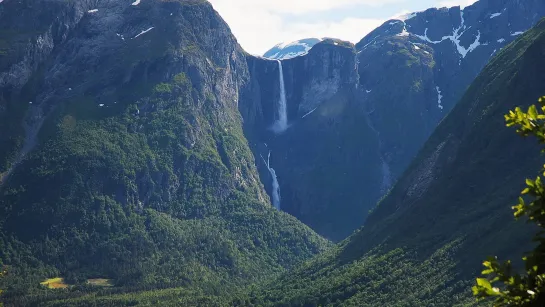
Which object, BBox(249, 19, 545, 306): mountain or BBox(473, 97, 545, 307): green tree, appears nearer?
BBox(473, 97, 545, 307): green tree

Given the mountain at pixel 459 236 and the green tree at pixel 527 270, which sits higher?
the green tree at pixel 527 270

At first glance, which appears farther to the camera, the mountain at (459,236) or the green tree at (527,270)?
the mountain at (459,236)

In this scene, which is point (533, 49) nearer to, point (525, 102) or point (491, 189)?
point (525, 102)

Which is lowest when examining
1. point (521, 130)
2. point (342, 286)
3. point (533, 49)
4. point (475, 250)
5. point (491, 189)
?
point (342, 286)

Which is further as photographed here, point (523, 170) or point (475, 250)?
point (523, 170)

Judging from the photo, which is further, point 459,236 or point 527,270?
point 459,236

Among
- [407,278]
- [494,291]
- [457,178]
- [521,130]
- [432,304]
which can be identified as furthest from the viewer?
[457,178]

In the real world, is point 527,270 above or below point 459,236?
above

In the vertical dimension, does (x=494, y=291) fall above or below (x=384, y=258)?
above

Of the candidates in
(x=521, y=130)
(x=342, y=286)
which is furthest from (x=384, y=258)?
(x=521, y=130)

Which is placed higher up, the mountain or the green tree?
the green tree

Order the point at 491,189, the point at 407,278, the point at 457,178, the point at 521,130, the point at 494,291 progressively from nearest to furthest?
1. the point at 494,291
2. the point at 521,130
3. the point at 407,278
4. the point at 491,189
5. the point at 457,178
